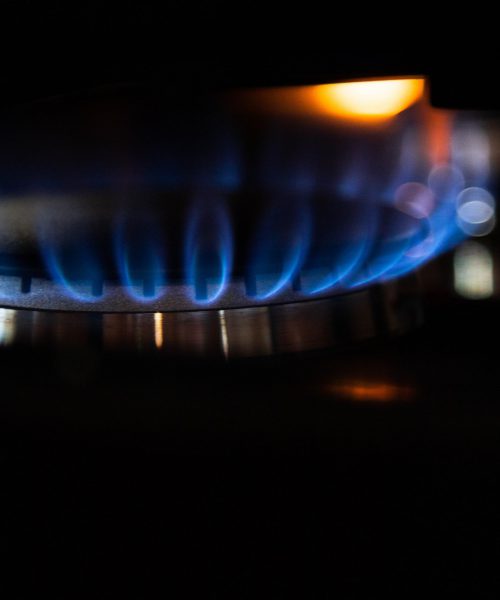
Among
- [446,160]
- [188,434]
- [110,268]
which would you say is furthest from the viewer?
[446,160]

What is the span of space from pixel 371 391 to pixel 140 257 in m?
0.23

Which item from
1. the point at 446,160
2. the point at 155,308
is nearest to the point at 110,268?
the point at 155,308

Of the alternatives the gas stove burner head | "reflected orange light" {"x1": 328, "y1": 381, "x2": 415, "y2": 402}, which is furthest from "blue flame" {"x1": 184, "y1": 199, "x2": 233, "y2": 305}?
"reflected orange light" {"x1": 328, "y1": 381, "x2": 415, "y2": 402}

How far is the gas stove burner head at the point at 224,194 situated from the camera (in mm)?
593

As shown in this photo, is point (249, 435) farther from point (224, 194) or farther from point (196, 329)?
point (224, 194)

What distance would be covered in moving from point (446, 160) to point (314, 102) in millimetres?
198

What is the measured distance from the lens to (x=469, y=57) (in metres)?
0.64

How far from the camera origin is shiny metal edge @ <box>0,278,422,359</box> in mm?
559

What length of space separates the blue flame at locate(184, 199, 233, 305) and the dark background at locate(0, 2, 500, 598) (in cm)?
7

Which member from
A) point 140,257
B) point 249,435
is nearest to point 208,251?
point 140,257

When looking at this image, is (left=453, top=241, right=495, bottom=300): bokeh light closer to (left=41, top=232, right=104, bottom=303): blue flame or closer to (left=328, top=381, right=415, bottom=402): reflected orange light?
(left=328, top=381, right=415, bottom=402): reflected orange light

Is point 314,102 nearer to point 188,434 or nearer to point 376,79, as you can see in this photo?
point 376,79

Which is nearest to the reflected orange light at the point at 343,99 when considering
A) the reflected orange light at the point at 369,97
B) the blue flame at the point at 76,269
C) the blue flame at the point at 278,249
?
the reflected orange light at the point at 369,97

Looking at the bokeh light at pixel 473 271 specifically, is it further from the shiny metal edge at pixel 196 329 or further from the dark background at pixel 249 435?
the shiny metal edge at pixel 196 329
